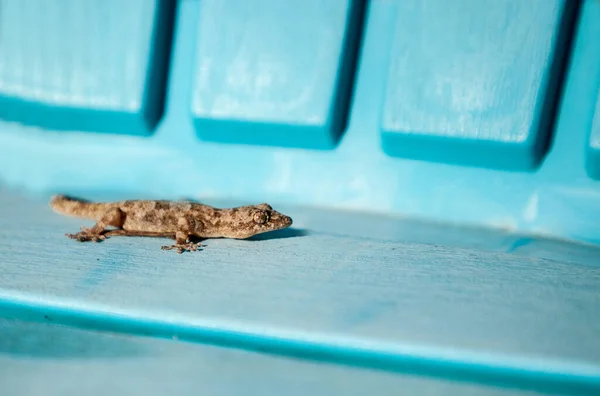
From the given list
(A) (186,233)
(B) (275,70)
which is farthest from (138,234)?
(B) (275,70)

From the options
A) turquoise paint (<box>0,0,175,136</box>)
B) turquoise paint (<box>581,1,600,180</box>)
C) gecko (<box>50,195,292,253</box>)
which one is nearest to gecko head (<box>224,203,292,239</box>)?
gecko (<box>50,195,292,253</box>)

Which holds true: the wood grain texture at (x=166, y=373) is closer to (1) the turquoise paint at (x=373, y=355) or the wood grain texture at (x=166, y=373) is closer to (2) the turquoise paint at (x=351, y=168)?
(1) the turquoise paint at (x=373, y=355)

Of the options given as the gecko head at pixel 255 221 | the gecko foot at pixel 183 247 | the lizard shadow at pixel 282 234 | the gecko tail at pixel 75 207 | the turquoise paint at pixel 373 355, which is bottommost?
the turquoise paint at pixel 373 355

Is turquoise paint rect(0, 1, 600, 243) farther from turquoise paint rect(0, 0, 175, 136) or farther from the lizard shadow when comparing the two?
the lizard shadow

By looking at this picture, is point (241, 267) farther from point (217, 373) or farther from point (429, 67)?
point (429, 67)

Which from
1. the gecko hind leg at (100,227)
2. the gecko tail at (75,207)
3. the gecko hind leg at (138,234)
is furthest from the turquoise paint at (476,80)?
the gecko tail at (75,207)

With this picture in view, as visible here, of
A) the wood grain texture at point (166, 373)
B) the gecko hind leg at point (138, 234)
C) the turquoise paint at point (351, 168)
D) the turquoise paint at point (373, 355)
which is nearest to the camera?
the turquoise paint at point (373, 355)

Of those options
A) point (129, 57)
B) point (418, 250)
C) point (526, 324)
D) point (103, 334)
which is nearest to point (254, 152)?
point (129, 57)
